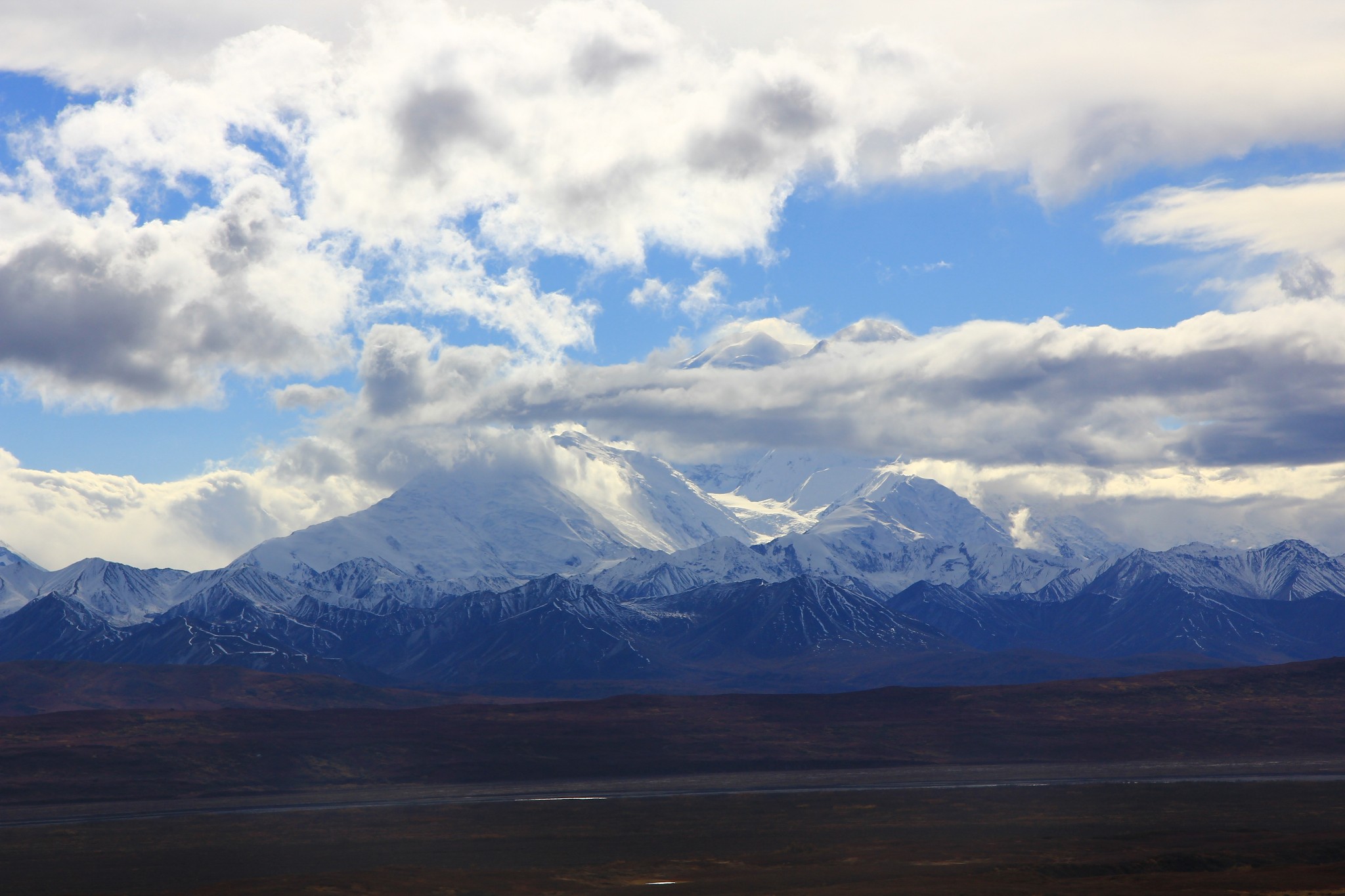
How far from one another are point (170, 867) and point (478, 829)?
1102 inches

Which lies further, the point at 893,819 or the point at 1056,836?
the point at 893,819

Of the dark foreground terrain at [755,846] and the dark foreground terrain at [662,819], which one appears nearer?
the dark foreground terrain at [755,846]

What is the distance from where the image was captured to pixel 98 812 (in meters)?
148

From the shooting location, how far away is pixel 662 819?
122000 millimetres

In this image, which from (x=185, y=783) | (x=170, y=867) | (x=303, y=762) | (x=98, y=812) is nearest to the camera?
(x=170, y=867)

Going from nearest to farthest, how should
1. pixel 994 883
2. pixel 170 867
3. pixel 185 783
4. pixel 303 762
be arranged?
pixel 994 883
pixel 170 867
pixel 185 783
pixel 303 762

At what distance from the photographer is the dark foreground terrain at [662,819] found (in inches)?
3381

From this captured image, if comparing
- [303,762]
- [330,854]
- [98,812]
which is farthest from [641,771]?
[330,854]

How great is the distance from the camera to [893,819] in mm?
117250

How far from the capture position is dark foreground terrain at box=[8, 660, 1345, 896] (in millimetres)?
85875

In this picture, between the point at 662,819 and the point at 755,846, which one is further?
the point at 662,819

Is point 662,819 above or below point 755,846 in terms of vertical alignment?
below

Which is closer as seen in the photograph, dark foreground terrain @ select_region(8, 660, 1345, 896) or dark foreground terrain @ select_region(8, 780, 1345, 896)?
dark foreground terrain @ select_region(8, 780, 1345, 896)

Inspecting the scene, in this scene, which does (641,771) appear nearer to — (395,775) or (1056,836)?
(395,775)
